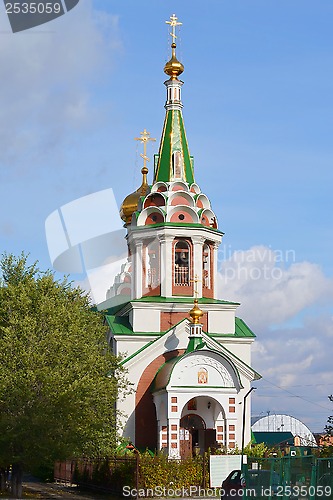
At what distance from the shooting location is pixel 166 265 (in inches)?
1485

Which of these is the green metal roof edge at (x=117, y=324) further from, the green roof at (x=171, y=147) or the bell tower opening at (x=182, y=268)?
the green roof at (x=171, y=147)

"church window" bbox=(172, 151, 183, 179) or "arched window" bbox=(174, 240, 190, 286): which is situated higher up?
"church window" bbox=(172, 151, 183, 179)

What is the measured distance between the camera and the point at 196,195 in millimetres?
39156

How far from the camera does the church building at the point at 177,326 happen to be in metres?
34.0

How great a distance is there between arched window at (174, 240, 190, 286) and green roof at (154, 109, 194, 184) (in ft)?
10.5

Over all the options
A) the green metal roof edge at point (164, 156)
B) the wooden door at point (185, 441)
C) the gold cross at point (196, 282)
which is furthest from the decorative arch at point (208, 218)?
the wooden door at point (185, 441)

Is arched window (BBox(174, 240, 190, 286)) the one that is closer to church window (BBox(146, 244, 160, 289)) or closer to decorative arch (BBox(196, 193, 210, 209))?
church window (BBox(146, 244, 160, 289))

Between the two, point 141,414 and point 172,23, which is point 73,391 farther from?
point 172,23

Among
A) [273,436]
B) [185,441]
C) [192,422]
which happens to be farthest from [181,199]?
[273,436]

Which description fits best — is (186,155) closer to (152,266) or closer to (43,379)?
(152,266)

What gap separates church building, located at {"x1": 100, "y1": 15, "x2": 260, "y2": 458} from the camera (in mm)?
34000

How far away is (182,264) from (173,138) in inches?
234

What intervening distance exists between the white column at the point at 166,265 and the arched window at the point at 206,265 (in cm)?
184

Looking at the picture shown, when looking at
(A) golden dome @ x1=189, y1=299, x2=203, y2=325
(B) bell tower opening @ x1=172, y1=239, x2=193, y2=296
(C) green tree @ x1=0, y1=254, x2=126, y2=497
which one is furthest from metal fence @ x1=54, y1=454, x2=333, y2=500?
(B) bell tower opening @ x1=172, y1=239, x2=193, y2=296
